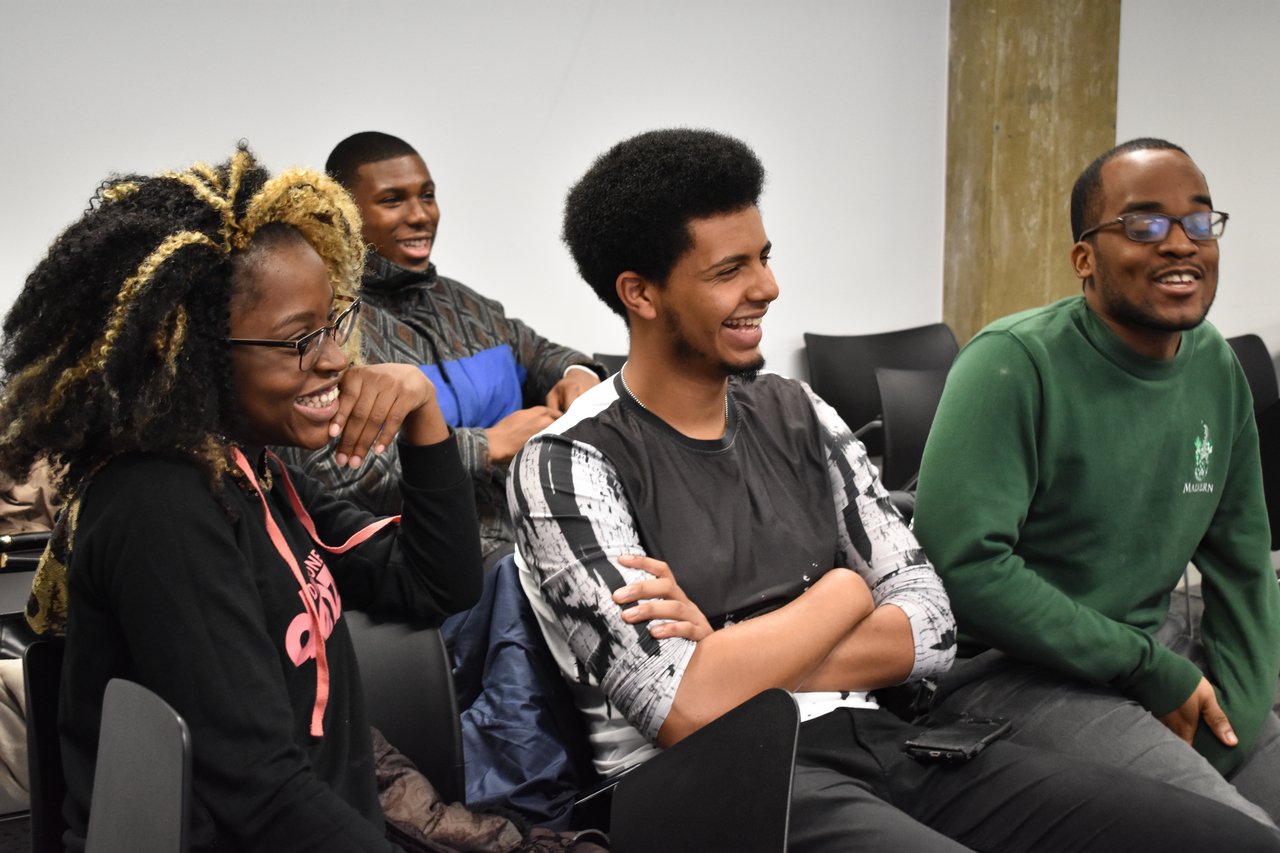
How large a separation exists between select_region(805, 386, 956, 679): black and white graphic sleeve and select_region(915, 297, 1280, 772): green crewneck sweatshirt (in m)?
0.11

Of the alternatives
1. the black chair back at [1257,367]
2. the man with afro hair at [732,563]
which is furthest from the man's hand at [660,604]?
the black chair back at [1257,367]

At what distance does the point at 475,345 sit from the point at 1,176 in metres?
1.69

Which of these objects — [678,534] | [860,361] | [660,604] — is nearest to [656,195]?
[678,534]

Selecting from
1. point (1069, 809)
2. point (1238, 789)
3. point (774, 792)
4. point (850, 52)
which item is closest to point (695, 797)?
point (774, 792)

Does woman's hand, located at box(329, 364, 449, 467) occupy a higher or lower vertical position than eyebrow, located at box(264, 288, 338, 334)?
lower

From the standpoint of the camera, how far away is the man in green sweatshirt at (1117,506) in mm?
1853

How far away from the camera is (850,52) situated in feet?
15.8

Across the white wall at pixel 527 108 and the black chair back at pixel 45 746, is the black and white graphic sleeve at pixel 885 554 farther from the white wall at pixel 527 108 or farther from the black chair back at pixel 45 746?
the white wall at pixel 527 108

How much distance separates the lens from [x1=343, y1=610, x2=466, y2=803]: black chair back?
64.5 inches

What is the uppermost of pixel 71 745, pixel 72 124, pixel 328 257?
pixel 72 124

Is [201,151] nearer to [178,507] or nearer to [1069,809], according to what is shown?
[178,507]

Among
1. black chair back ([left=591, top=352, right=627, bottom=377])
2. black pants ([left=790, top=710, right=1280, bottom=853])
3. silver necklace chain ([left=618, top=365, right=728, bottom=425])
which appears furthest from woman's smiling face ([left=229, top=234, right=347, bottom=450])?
black chair back ([left=591, top=352, right=627, bottom=377])

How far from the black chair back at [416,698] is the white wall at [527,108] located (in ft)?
7.43

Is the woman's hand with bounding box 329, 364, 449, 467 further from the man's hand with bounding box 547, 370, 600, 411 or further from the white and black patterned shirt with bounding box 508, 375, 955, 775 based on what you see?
the man's hand with bounding box 547, 370, 600, 411
